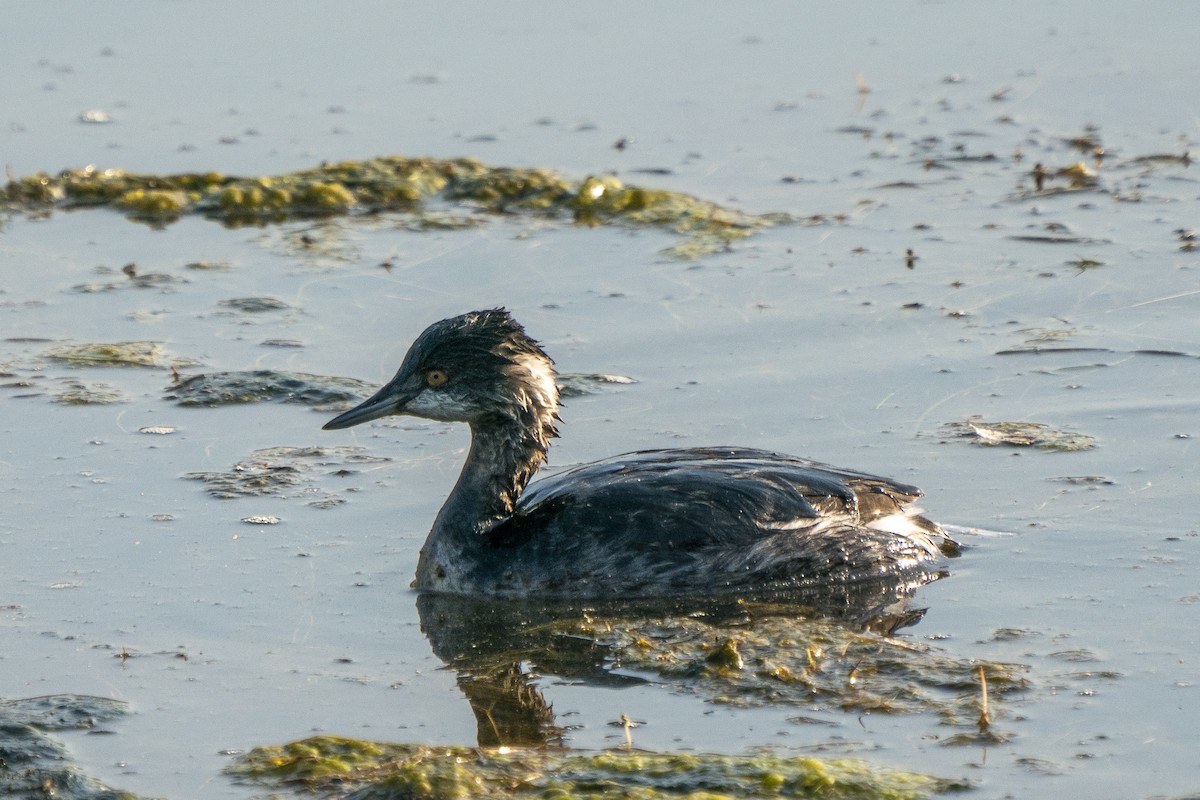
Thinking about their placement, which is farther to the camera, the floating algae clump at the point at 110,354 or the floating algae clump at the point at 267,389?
the floating algae clump at the point at 110,354

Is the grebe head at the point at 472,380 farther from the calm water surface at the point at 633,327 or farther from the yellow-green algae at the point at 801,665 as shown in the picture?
the yellow-green algae at the point at 801,665

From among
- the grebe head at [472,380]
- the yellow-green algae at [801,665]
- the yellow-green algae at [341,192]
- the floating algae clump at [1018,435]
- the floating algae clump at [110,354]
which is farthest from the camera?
the yellow-green algae at [341,192]

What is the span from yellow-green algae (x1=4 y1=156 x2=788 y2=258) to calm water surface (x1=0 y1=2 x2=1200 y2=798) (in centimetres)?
29

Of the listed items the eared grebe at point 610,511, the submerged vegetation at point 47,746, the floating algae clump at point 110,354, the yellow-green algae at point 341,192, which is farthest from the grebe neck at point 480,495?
the yellow-green algae at point 341,192

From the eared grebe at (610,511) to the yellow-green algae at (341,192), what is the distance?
4.84 meters

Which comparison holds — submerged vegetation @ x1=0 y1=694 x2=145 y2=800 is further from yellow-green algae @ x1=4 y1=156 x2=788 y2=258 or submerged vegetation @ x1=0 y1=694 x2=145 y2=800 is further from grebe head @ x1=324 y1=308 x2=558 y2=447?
yellow-green algae @ x1=4 y1=156 x2=788 y2=258

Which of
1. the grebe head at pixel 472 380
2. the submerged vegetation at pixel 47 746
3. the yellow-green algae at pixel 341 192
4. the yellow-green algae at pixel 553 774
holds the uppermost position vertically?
the yellow-green algae at pixel 341 192

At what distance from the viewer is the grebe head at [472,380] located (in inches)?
308

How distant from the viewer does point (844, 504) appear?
7668 mm

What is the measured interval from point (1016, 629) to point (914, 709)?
0.95m

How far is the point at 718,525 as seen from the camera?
7.50 meters

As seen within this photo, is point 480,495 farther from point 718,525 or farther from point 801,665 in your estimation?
point 801,665

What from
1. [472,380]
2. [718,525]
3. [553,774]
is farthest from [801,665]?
[472,380]

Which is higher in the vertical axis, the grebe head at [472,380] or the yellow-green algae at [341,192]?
the yellow-green algae at [341,192]
